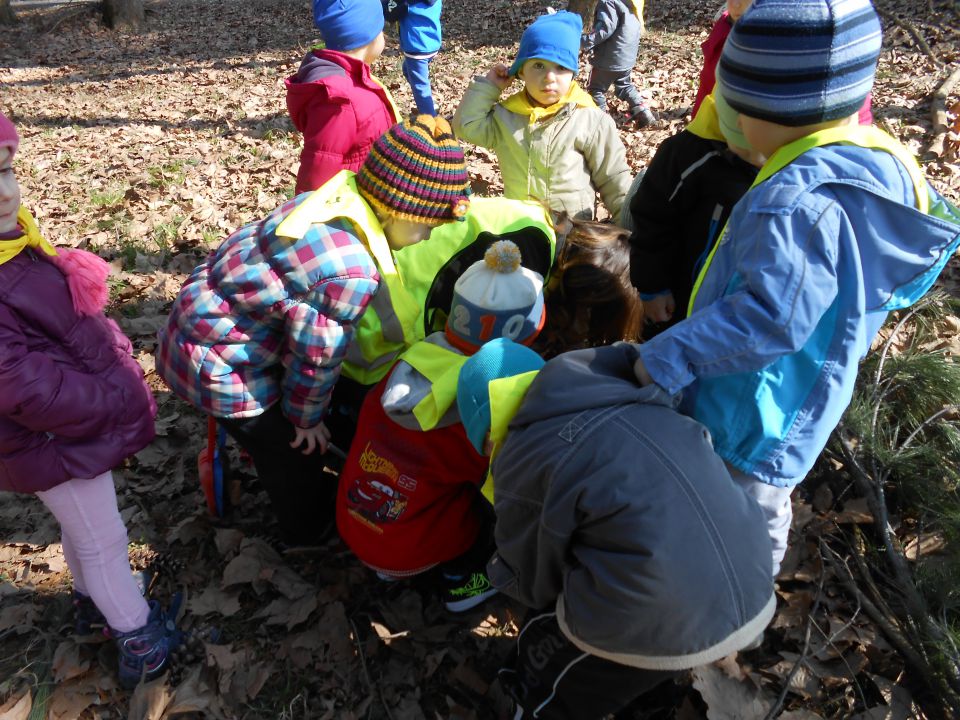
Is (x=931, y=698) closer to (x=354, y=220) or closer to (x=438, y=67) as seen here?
(x=354, y=220)

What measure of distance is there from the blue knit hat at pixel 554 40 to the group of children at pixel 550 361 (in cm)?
2

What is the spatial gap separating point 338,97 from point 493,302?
2112mm

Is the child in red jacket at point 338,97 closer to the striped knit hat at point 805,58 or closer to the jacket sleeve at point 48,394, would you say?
the jacket sleeve at point 48,394

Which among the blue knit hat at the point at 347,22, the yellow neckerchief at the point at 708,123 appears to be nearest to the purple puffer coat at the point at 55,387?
the yellow neckerchief at the point at 708,123

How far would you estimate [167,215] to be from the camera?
19.3 ft

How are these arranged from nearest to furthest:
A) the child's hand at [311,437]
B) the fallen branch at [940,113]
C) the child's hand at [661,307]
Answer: the child's hand at [311,437] < the child's hand at [661,307] < the fallen branch at [940,113]

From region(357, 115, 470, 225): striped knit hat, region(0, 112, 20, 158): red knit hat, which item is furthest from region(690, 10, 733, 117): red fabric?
region(0, 112, 20, 158): red knit hat

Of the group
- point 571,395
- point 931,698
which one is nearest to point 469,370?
point 571,395

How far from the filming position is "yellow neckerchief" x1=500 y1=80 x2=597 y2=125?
408cm

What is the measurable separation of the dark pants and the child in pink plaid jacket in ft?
4.05

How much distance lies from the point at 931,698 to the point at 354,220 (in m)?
2.60

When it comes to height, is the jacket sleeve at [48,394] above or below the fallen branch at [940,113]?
above

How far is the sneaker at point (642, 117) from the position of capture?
272 inches

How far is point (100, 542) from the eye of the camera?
8.29 ft
